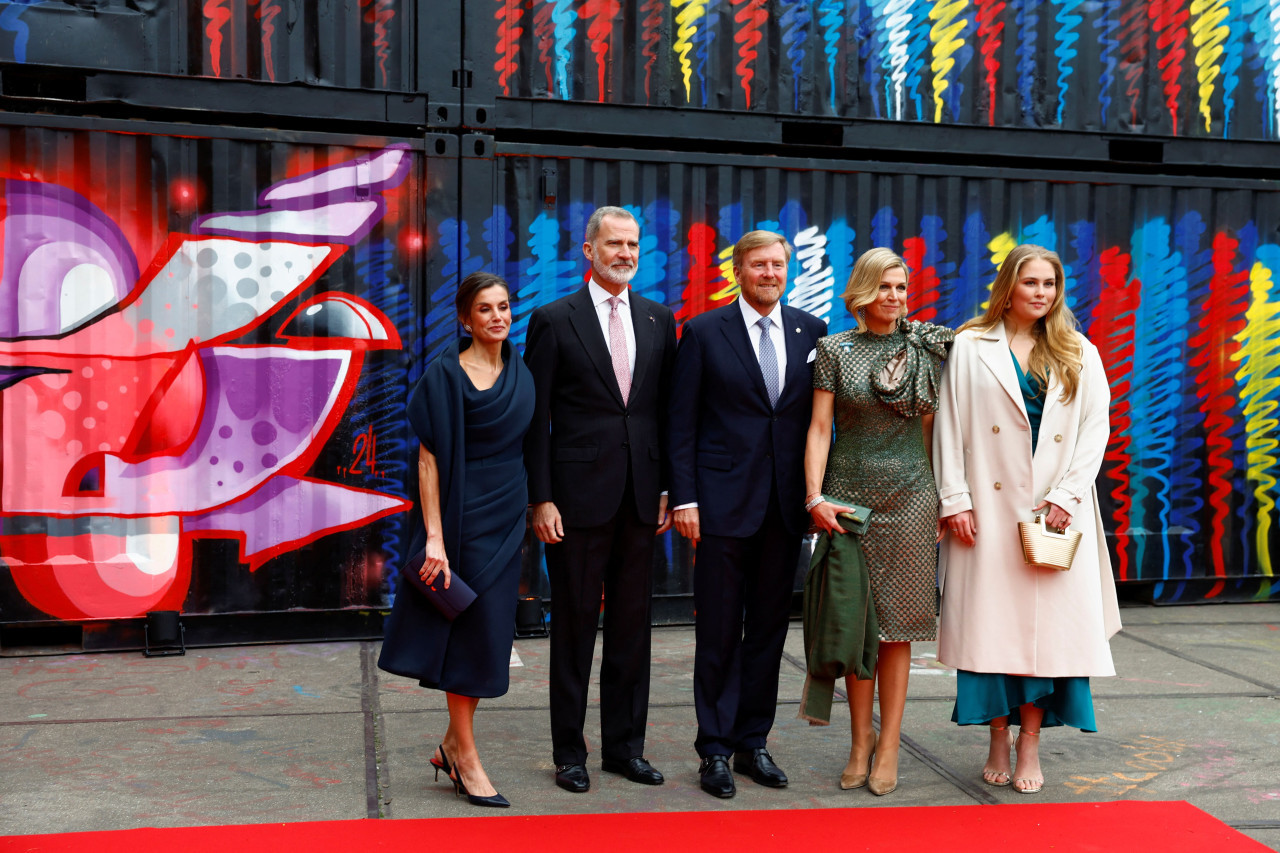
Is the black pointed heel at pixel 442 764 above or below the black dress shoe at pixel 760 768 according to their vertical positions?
above

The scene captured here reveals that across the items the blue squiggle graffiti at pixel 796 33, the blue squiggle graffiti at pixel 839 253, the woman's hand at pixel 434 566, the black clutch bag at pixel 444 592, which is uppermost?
the blue squiggle graffiti at pixel 796 33

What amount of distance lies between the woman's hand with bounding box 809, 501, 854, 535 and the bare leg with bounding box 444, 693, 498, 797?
51.5 inches

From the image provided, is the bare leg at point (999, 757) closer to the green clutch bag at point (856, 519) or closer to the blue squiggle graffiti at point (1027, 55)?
the green clutch bag at point (856, 519)

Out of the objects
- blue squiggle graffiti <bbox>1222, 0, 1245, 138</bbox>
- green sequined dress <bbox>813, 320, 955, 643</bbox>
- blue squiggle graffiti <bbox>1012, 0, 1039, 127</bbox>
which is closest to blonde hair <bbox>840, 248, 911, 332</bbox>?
green sequined dress <bbox>813, 320, 955, 643</bbox>

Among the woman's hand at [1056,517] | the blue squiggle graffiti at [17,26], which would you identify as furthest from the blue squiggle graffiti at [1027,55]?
the blue squiggle graffiti at [17,26]

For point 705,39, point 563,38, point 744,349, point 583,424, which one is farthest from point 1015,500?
point 563,38

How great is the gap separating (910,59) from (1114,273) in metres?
1.82

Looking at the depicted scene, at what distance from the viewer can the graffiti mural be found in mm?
5617

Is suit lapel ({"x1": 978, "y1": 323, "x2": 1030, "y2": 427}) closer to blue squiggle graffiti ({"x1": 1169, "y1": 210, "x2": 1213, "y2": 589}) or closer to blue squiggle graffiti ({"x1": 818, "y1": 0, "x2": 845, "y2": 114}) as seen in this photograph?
blue squiggle graffiti ({"x1": 818, "y1": 0, "x2": 845, "y2": 114})

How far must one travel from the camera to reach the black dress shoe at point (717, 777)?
379cm

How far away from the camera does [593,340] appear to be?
154 inches

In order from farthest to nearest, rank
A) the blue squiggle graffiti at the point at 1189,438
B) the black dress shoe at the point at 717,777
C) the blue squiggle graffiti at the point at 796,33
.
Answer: the blue squiggle graffiti at the point at 1189,438, the blue squiggle graffiti at the point at 796,33, the black dress shoe at the point at 717,777

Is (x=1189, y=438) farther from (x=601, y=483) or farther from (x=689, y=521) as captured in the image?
(x=601, y=483)

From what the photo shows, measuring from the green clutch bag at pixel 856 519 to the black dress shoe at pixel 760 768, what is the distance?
85 cm
